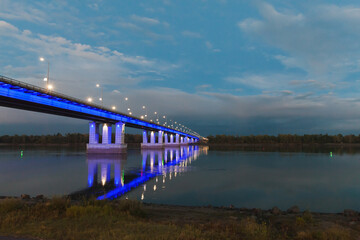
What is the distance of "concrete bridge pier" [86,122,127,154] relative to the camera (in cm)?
7731

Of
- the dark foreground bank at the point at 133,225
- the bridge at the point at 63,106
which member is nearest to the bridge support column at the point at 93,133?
the bridge at the point at 63,106

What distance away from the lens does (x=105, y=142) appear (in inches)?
3182

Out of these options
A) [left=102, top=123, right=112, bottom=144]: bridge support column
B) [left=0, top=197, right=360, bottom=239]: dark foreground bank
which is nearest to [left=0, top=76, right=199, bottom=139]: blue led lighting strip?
[left=102, top=123, right=112, bottom=144]: bridge support column

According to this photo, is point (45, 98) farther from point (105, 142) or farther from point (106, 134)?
point (106, 134)

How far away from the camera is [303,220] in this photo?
11281 millimetres

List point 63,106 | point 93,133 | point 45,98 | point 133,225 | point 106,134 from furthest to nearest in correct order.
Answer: point 106,134, point 93,133, point 63,106, point 45,98, point 133,225

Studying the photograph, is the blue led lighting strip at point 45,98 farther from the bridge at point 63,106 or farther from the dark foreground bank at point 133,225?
the dark foreground bank at point 133,225

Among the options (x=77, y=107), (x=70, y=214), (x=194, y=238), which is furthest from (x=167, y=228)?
(x=77, y=107)

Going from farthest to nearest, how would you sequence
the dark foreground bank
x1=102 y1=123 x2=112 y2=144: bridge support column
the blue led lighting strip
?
1. x1=102 y1=123 x2=112 y2=144: bridge support column
2. the blue led lighting strip
3. the dark foreground bank

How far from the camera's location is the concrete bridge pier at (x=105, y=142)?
7731cm

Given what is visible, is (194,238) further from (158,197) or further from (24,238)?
(158,197)

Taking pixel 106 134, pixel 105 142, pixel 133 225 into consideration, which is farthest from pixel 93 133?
pixel 133 225

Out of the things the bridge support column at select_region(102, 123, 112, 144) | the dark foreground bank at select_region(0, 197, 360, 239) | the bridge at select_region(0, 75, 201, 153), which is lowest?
the dark foreground bank at select_region(0, 197, 360, 239)

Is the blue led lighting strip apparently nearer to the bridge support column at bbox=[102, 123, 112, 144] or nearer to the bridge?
the bridge
